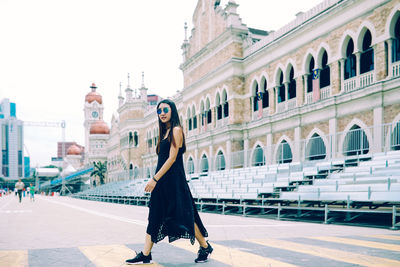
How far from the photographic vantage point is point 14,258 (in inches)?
201

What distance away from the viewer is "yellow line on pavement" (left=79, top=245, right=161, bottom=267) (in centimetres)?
468

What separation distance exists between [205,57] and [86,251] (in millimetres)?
27394

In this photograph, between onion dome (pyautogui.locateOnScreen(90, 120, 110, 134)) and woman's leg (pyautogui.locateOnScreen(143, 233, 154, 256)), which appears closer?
woman's leg (pyautogui.locateOnScreen(143, 233, 154, 256))

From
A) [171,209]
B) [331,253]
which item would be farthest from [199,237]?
[331,253]

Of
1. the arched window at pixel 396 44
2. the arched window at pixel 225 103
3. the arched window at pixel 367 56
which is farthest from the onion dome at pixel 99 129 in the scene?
the arched window at pixel 396 44

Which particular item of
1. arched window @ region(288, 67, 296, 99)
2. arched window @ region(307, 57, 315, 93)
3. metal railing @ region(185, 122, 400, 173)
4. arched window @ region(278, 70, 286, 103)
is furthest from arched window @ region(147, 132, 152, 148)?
arched window @ region(307, 57, 315, 93)

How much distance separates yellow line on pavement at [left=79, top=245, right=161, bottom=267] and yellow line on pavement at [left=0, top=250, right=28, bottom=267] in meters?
0.74

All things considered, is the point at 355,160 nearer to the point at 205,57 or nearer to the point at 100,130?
the point at 205,57

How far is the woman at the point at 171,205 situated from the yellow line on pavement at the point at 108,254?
281 mm

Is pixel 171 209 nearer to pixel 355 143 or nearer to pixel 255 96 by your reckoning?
pixel 355 143

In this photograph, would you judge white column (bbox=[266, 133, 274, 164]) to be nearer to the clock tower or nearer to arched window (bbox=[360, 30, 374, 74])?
arched window (bbox=[360, 30, 374, 74])

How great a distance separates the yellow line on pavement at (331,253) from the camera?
449 cm

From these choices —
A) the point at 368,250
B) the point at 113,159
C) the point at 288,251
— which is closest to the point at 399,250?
the point at 368,250

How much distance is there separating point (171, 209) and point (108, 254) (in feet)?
4.20
